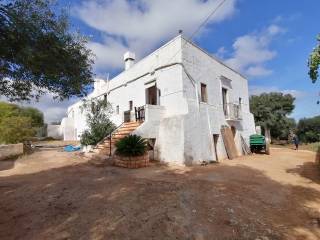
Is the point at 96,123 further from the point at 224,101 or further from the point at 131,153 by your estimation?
the point at 224,101

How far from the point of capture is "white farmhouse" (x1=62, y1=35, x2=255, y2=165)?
492 inches

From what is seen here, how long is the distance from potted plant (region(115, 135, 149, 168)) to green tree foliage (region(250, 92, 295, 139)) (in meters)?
25.2

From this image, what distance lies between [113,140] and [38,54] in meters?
8.04

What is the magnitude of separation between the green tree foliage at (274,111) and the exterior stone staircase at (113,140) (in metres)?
23.2

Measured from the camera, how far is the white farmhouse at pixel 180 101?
12.5m

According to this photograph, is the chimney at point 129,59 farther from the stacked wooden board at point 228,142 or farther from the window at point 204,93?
the stacked wooden board at point 228,142

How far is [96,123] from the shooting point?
1527 cm

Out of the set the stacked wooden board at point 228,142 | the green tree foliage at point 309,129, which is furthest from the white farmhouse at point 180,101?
the green tree foliage at point 309,129

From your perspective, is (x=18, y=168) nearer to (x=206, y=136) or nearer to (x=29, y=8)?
(x=29, y=8)

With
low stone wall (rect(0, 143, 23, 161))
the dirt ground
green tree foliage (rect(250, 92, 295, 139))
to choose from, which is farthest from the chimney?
green tree foliage (rect(250, 92, 295, 139))

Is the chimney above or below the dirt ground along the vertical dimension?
above

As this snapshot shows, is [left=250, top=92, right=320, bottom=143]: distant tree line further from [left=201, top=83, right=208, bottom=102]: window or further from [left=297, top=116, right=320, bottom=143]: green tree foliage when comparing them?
[left=201, top=83, right=208, bottom=102]: window

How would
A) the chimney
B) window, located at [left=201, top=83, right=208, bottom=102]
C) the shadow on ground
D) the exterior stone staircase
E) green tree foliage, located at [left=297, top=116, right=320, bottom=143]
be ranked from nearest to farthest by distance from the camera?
the shadow on ground → the exterior stone staircase → window, located at [left=201, top=83, right=208, bottom=102] → the chimney → green tree foliage, located at [left=297, top=116, right=320, bottom=143]

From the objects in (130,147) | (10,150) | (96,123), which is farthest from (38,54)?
(10,150)
